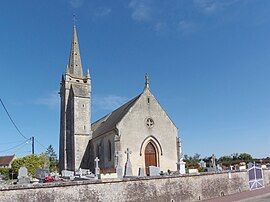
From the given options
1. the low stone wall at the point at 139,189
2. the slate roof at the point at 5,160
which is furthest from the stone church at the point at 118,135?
the slate roof at the point at 5,160

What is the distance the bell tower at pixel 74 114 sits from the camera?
38.8 meters

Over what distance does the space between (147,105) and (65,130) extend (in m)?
12.9

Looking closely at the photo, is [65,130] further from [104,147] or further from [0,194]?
[0,194]

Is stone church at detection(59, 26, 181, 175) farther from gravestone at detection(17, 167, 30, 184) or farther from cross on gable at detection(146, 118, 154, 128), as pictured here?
gravestone at detection(17, 167, 30, 184)

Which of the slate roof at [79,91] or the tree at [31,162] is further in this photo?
the tree at [31,162]

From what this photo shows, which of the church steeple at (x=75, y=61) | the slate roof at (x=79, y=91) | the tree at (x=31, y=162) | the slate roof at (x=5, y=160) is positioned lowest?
the tree at (x=31, y=162)

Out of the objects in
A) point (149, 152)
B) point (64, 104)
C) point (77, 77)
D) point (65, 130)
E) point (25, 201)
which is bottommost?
point (25, 201)

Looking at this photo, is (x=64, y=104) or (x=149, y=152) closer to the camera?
(x=149, y=152)

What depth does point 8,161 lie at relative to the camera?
9512cm

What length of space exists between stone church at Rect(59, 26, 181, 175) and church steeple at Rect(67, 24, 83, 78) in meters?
0.53

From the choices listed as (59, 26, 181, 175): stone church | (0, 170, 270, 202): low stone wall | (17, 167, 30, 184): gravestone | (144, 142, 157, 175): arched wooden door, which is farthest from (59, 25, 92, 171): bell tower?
(17, 167, 30, 184): gravestone

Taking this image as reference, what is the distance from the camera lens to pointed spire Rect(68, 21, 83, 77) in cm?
4351

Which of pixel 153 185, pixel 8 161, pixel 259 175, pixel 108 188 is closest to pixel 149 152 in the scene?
pixel 259 175

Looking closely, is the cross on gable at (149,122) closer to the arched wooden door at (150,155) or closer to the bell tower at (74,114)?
the arched wooden door at (150,155)
